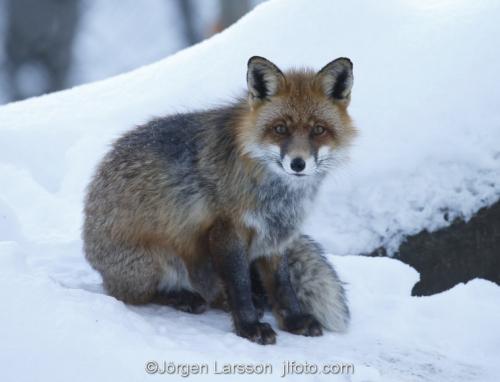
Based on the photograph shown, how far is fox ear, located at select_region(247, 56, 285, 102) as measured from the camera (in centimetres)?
369

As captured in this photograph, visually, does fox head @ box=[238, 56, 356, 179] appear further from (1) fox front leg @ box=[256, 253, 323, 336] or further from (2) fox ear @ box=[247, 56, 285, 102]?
(1) fox front leg @ box=[256, 253, 323, 336]

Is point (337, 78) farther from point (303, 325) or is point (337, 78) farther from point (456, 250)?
point (456, 250)

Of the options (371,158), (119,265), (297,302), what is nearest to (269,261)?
(297,302)

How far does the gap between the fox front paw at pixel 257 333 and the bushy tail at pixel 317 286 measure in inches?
17.7

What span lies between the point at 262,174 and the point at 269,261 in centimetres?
60

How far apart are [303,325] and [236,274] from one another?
1.80 ft

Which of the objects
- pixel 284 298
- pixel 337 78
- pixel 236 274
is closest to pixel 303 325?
pixel 284 298

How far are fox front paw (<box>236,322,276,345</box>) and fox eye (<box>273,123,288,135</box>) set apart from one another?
1028 millimetres

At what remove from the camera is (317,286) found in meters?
4.12

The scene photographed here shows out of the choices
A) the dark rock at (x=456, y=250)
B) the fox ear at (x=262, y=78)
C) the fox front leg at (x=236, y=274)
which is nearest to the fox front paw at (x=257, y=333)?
the fox front leg at (x=236, y=274)

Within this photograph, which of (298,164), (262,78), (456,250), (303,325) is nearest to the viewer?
(298,164)

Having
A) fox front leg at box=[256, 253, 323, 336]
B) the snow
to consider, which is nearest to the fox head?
fox front leg at box=[256, 253, 323, 336]

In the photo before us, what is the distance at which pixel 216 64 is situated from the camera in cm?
660

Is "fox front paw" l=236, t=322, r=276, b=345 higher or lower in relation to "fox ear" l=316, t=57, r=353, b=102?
lower
